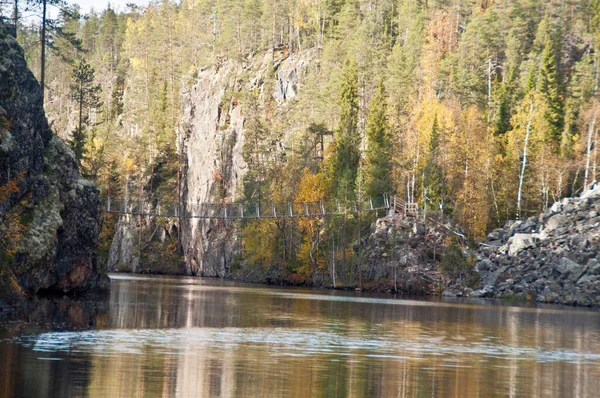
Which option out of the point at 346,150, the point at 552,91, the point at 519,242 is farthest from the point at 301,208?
the point at 552,91

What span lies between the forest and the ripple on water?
26.3 meters

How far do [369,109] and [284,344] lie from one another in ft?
219

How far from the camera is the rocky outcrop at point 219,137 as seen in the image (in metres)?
100

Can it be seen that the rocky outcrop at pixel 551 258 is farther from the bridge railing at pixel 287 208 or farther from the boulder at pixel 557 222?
the bridge railing at pixel 287 208

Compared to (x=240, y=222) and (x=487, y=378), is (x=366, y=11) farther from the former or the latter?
(x=487, y=378)

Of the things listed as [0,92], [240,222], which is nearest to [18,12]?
[0,92]

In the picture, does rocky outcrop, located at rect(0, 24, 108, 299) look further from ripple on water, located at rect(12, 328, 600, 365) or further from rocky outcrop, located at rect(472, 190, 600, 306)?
rocky outcrop, located at rect(472, 190, 600, 306)

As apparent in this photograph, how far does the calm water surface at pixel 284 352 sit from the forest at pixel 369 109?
73.3 ft

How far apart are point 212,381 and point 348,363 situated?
18.1 ft

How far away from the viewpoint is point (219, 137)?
106750 mm

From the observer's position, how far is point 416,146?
76.8m

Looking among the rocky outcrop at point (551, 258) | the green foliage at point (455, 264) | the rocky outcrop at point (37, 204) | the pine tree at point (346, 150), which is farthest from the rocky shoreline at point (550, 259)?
the rocky outcrop at point (37, 204)

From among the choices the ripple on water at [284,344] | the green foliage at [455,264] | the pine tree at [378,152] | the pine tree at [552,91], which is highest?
the pine tree at [552,91]

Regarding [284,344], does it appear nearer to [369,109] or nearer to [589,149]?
[589,149]
